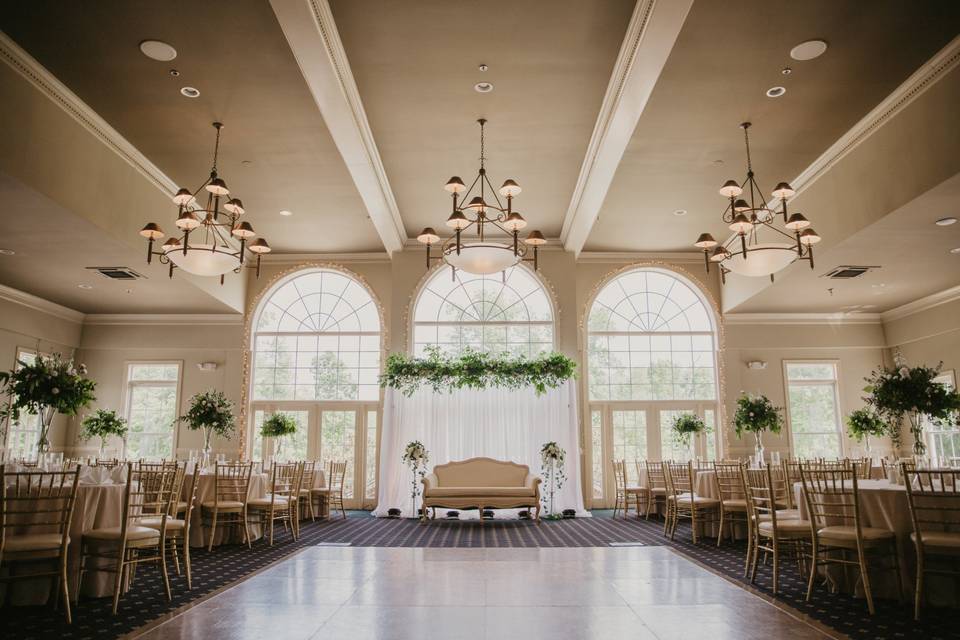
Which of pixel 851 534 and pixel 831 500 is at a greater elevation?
pixel 831 500

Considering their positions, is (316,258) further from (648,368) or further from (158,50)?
(648,368)

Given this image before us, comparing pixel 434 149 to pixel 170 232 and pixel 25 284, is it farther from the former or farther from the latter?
pixel 25 284

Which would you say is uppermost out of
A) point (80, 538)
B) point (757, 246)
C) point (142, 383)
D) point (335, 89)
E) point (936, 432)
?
point (335, 89)

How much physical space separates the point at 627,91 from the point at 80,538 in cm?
648

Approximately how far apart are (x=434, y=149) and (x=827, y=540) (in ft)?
21.2

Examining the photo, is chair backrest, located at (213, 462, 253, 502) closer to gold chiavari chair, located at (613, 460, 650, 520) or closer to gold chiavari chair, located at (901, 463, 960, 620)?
gold chiavari chair, located at (613, 460, 650, 520)

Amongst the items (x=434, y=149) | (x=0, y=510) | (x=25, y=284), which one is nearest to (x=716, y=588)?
(x=0, y=510)

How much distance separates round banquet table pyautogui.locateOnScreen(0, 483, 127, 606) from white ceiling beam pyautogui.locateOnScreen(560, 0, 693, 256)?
237 inches

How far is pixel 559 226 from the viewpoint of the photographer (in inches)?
473

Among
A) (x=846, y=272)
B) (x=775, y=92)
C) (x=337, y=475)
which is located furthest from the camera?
(x=337, y=475)

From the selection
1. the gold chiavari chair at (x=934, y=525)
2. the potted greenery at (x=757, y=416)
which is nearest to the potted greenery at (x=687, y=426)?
the potted greenery at (x=757, y=416)

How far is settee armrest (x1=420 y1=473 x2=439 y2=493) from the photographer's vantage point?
33.2 feet

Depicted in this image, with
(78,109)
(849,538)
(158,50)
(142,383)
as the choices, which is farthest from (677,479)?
(142,383)

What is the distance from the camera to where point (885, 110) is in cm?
716
